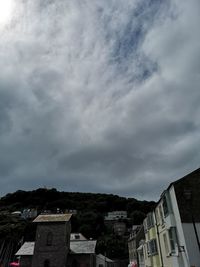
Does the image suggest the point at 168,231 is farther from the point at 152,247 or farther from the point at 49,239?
the point at 49,239

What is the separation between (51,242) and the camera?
49938mm

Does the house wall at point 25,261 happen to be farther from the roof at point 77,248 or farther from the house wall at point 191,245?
the house wall at point 191,245

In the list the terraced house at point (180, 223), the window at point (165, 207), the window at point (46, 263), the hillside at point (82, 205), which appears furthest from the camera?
the hillside at point (82, 205)

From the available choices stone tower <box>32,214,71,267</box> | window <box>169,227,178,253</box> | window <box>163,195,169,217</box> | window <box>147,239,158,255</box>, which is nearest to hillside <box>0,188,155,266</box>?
stone tower <box>32,214,71,267</box>

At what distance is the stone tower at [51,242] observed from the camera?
48375 millimetres

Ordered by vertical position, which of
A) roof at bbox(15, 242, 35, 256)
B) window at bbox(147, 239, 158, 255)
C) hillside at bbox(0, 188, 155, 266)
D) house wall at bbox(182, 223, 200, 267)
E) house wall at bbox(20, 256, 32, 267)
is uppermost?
hillside at bbox(0, 188, 155, 266)

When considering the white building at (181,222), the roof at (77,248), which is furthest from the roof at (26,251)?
the white building at (181,222)

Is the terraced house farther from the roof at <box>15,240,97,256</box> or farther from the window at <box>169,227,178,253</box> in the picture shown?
the roof at <box>15,240,97,256</box>

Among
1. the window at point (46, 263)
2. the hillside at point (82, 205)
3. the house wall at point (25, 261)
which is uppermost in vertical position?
the hillside at point (82, 205)

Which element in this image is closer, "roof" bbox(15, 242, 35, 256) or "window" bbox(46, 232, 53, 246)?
"window" bbox(46, 232, 53, 246)

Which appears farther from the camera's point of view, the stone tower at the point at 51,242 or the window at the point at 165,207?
the stone tower at the point at 51,242

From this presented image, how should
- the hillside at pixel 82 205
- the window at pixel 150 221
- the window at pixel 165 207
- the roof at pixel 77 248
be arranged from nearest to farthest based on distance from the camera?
1. the window at pixel 165 207
2. the window at pixel 150 221
3. the roof at pixel 77 248
4. the hillside at pixel 82 205

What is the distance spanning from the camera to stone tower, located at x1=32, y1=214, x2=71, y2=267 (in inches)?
1905

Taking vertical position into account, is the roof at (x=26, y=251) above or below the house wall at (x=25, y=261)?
above
